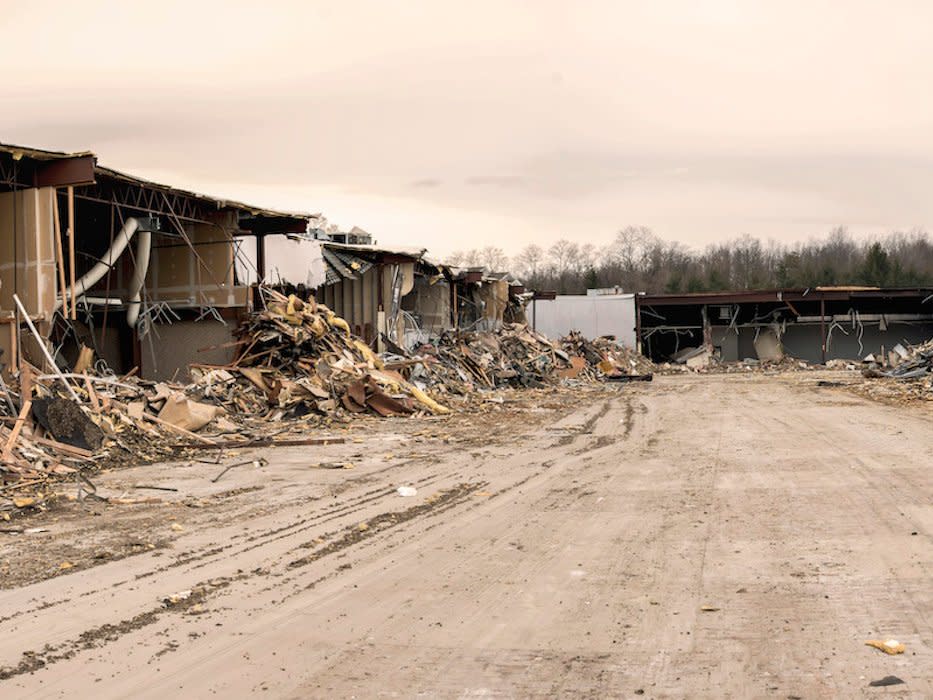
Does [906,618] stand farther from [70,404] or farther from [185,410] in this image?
[185,410]

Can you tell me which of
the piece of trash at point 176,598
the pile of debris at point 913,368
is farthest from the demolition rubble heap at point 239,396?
the pile of debris at point 913,368

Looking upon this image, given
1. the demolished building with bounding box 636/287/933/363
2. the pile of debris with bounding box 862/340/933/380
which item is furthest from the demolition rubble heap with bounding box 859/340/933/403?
the demolished building with bounding box 636/287/933/363

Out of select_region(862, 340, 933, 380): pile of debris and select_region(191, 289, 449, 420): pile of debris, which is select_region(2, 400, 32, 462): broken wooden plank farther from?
select_region(862, 340, 933, 380): pile of debris

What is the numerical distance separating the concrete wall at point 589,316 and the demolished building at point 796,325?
2.13 feet

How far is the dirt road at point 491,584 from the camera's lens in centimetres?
461

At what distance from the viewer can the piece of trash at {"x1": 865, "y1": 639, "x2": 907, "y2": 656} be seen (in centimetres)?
477

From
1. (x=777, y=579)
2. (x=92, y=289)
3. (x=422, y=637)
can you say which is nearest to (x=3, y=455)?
(x=422, y=637)

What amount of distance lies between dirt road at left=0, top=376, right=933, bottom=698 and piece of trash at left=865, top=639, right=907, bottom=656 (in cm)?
5

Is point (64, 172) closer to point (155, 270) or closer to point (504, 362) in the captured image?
point (155, 270)

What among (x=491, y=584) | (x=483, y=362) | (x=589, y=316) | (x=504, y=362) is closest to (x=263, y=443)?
(x=491, y=584)

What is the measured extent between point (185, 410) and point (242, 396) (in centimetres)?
344

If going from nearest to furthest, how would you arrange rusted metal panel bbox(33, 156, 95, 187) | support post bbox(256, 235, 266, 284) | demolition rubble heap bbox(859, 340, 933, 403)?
rusted metal panel bbox(33, 156, 95, 187) → support post bbox(256, 235, 266, 284) → demolition rubble heap bbox(859, 340, 933, 403)

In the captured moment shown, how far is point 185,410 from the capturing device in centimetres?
1523

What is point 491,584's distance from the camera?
6293 mm
